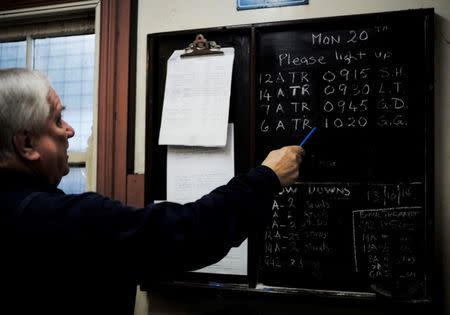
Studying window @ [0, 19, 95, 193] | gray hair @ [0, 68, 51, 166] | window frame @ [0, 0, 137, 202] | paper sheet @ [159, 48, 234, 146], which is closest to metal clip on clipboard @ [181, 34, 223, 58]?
paper sheet @ [159, 48, 234, 146]

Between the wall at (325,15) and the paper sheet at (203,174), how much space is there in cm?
18

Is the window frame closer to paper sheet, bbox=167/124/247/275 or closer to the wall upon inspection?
the wall

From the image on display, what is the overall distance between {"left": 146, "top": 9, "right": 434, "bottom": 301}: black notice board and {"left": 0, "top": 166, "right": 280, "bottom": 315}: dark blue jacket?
625 mm

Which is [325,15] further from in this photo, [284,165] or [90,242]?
[90,242]

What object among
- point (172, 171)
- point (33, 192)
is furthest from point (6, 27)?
point (33, 192)

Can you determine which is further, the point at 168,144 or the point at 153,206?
the point at 168,144

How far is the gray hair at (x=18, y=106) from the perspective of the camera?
86cm

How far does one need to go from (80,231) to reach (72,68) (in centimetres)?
138

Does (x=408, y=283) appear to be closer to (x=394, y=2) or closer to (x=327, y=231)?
(x=327, y=231)

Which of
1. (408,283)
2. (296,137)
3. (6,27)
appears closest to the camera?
(408,283)

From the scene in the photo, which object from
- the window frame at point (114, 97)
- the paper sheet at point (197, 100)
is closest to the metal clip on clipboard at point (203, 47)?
the paper sheet at point (197, 100)

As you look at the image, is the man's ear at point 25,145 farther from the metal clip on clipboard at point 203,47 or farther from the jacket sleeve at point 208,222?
the metal clip on clipboard at point 203,47

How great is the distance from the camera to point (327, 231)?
1.41m

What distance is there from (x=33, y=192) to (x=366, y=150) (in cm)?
106
